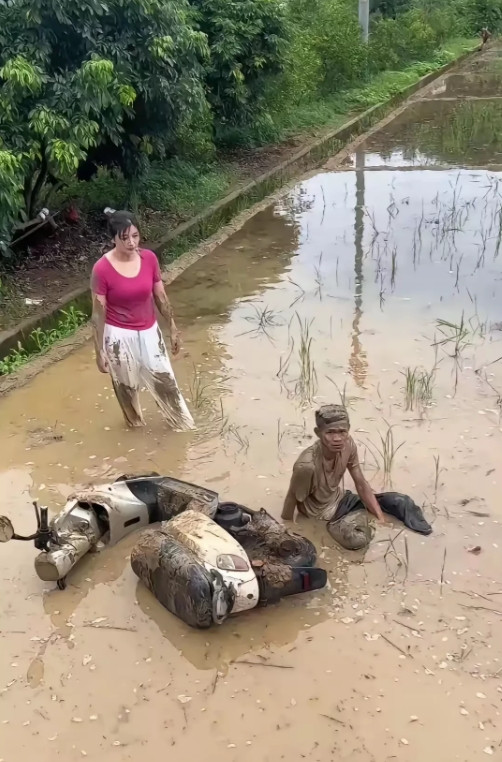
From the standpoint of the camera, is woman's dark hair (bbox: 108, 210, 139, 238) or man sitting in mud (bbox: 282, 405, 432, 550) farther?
woman's dark hair (bbox: 108, 210, 139, 238)

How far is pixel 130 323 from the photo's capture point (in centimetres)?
486

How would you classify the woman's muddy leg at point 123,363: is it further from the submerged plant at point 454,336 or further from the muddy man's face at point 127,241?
the submerged plant at point 454,336

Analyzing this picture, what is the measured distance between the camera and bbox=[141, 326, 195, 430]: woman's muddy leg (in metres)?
4.93

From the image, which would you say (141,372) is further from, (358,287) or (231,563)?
(358,287)

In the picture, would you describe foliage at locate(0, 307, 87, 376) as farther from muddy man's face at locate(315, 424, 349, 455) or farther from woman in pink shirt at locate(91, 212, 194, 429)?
muddy man's face at locate(315, 424, 349, 455)

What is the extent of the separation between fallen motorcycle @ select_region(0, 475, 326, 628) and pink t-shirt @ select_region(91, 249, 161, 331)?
120cm

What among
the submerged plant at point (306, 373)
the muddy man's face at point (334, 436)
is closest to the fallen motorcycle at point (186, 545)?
the muddy man's face at point (334, 436)

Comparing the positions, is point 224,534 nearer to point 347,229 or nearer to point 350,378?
point 350,378

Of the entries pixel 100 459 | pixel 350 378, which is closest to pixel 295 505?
pixel 100 459

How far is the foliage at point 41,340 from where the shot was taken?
617 centimetres

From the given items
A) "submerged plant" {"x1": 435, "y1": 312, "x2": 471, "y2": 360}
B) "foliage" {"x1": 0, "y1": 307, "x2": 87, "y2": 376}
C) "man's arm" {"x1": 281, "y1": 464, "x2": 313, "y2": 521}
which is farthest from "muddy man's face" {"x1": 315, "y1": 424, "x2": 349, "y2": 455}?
"foliage" {"x1": 0, "y1": 307, "x2": 87, "y2": 376}

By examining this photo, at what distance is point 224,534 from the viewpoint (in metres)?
3.54

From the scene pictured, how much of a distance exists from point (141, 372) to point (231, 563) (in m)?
1.92

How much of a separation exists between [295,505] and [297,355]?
2.25 metres
